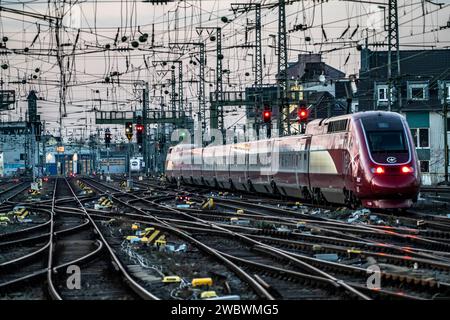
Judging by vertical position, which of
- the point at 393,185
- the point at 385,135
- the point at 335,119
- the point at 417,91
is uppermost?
the point at 417,91

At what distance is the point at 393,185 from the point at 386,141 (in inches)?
62.2

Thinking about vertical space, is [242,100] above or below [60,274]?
above

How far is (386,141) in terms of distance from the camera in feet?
87.8

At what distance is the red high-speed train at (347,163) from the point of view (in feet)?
85.9

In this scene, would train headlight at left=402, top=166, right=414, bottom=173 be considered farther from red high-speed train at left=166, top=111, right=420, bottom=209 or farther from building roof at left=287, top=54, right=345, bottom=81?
building roof at left=287, top=54, right=345, bottom=81

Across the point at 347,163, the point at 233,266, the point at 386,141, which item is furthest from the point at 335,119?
the point at 233,266

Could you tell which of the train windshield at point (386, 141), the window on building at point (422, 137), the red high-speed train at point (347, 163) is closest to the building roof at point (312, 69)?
the window on building at point (422, 137)

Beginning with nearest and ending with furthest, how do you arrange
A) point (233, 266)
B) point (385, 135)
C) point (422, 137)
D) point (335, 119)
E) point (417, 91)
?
point (233, 266) < point (385, 135) < point (335, 119) < point (422, 137) < point (417, 91)

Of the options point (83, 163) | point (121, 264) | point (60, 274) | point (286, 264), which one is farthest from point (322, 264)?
point (83, 163)

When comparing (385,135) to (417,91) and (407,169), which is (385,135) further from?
(417,91)

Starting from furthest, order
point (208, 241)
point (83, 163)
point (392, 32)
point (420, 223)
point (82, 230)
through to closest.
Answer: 1. point (83, 163)
2. point (392, 32)
3. point (82, 230)
4. point (420, 223)
5. point (208, 241)
